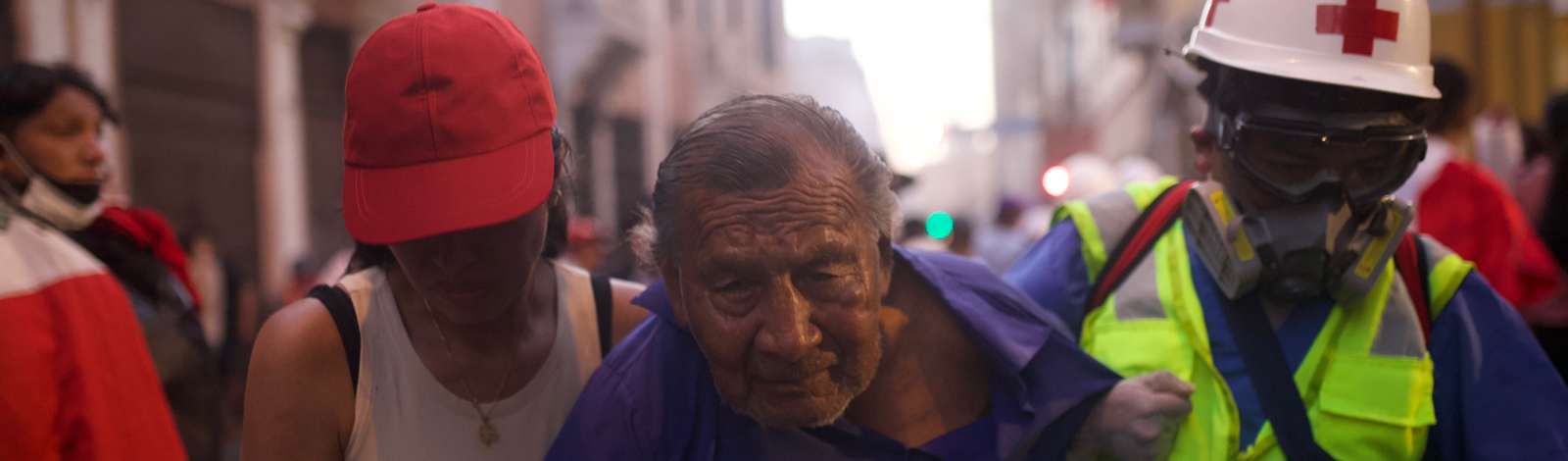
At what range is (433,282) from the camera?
→ 179 cm

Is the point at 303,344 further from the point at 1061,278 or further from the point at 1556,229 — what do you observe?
the point at 1556,229

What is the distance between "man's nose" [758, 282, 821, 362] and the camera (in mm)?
1558

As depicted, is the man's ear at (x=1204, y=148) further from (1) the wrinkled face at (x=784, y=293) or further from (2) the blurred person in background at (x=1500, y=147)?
(2) the blurred person in background at (x=1500, y=147)

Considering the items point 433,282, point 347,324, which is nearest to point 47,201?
point 347,324

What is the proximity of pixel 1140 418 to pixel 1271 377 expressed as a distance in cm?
35

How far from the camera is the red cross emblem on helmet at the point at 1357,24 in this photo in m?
1.93

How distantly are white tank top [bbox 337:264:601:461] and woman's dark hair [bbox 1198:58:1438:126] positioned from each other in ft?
4.73

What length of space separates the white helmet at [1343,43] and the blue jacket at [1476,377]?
0.42m

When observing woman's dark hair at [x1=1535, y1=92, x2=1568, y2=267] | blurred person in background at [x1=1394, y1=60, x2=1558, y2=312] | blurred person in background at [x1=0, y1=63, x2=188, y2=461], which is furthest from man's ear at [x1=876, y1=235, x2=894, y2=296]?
woman's dark hair at [x1=1535, y1=92, x2=1568, y2=267]

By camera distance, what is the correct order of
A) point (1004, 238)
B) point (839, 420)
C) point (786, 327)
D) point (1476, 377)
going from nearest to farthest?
1. point (786, 327)
2. point (839, 420)
3. point (1476, 377)
4. point (1004, 238)

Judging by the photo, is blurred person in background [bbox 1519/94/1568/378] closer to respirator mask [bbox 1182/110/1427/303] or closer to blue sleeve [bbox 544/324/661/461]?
respirator mask [bbox 1182/110/1427/303]

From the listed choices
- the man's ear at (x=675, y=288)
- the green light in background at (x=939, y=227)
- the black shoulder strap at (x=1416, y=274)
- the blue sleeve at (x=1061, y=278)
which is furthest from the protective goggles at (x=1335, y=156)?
the green light in background at (x=939, y=227)

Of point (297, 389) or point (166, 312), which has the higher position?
point (297, 389)

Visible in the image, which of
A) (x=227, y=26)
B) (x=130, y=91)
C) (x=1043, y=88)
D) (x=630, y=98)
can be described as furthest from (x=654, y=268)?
(x=1043, y=88)
